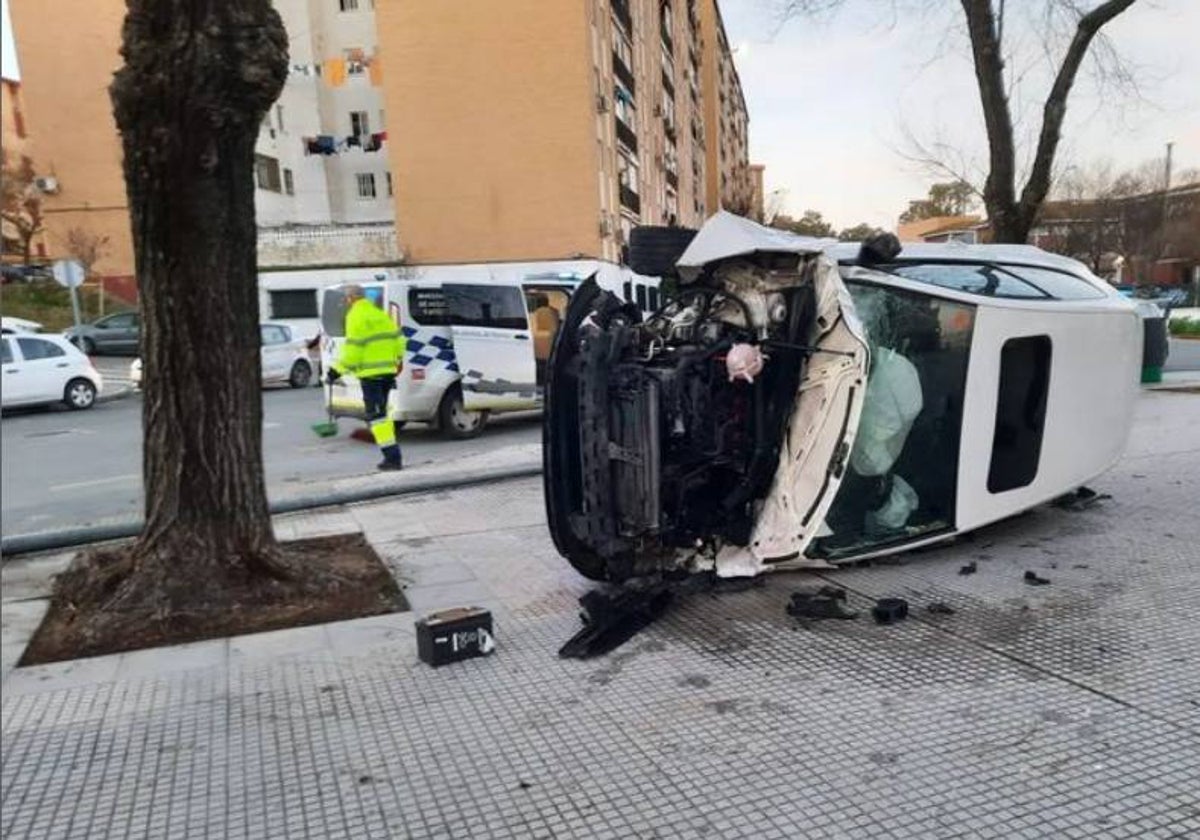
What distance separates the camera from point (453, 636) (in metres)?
3.67

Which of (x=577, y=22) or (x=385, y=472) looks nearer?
(x=385, y=472)

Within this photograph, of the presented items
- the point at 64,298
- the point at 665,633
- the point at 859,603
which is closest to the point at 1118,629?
the point at 859,603

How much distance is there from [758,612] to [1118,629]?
1.51m

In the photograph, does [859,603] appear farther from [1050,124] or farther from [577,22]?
[577,22]

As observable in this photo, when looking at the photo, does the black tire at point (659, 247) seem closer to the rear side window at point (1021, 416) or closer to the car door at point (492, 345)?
the rear side window at point (1021, 416)

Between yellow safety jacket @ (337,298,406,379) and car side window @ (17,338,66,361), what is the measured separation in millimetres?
9731

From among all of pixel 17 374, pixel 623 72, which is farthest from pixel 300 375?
pixel 623 72

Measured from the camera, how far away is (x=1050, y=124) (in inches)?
451

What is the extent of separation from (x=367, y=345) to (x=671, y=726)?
6.02 meters

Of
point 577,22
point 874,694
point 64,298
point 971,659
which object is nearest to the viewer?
point 874,694

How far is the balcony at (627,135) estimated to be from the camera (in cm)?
3391

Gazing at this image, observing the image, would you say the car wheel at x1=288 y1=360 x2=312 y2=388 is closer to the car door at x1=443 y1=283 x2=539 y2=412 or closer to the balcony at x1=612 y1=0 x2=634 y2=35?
the car door at x1=443 y1=283 x2=539 y2=412

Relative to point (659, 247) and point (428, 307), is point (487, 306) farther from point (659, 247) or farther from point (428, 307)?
point (659, 247)

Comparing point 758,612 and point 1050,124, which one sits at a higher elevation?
point 1050,124
